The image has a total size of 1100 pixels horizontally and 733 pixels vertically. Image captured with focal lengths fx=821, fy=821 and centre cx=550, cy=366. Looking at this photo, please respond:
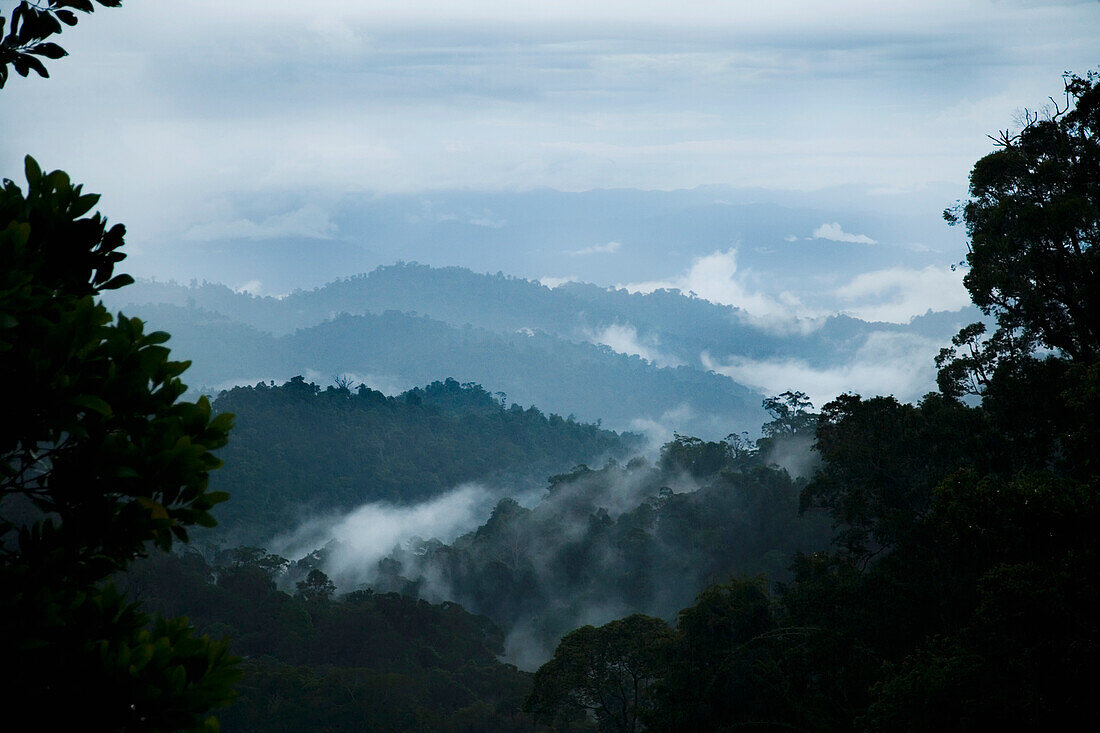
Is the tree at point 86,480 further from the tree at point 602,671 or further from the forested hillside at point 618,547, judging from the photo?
the forested hillside at point 618,547

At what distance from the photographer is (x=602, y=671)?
56.4ft

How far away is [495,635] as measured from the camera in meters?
38.0

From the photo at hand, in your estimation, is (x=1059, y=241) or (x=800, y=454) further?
(x=800, y=454)

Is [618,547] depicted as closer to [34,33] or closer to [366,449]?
[34,33]

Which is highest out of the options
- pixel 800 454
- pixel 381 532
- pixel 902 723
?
pixel 381 532

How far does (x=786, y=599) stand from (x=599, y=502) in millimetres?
37912

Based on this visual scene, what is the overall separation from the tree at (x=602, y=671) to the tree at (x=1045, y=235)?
9045 millimetres

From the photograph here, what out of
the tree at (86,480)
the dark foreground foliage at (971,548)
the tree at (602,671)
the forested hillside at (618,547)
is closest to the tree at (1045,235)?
the dark foreground foliage at (971,548)

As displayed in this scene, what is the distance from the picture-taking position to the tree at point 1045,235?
37.3 ft

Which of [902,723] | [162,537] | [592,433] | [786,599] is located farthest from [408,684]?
[592,433]

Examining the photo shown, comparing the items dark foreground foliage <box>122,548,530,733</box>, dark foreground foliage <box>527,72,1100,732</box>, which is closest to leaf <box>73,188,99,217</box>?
dark foreground foliage <box>527,72,1100,732</box>

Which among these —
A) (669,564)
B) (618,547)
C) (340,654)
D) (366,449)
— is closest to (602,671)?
(340,654)

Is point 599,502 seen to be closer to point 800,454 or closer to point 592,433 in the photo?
point 800,454

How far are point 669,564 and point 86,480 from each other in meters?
39.0
